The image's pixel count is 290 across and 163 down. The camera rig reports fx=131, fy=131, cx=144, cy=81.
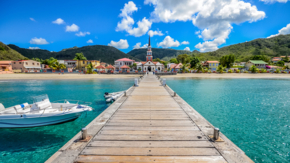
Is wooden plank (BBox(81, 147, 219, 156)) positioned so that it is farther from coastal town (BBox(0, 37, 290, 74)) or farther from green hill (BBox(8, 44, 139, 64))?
green hill (BBox(8, 44, 139, 64))

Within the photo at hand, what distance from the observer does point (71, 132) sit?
30.3 ft

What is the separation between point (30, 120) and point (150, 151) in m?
9.94

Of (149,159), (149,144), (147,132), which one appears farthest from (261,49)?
(149,159)

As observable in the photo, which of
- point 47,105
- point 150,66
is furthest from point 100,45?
point 47,105

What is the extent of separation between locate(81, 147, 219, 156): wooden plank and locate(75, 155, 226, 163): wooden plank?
0.40 feet

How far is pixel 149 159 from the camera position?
3.49 m

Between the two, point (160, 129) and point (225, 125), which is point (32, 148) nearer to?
point (160, 129)

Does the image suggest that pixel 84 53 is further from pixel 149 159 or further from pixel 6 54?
pixel 149 159

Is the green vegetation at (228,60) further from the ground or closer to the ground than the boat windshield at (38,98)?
further from the ground

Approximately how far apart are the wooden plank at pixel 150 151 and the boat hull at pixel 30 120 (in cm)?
726

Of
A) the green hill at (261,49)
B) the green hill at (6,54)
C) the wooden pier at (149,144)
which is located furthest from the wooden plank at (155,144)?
the green hill at (261,49)

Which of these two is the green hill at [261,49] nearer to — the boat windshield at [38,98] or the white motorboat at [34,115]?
the white motorboat at [34,115]

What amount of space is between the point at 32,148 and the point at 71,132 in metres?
2.14

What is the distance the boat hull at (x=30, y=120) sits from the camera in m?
9.09
